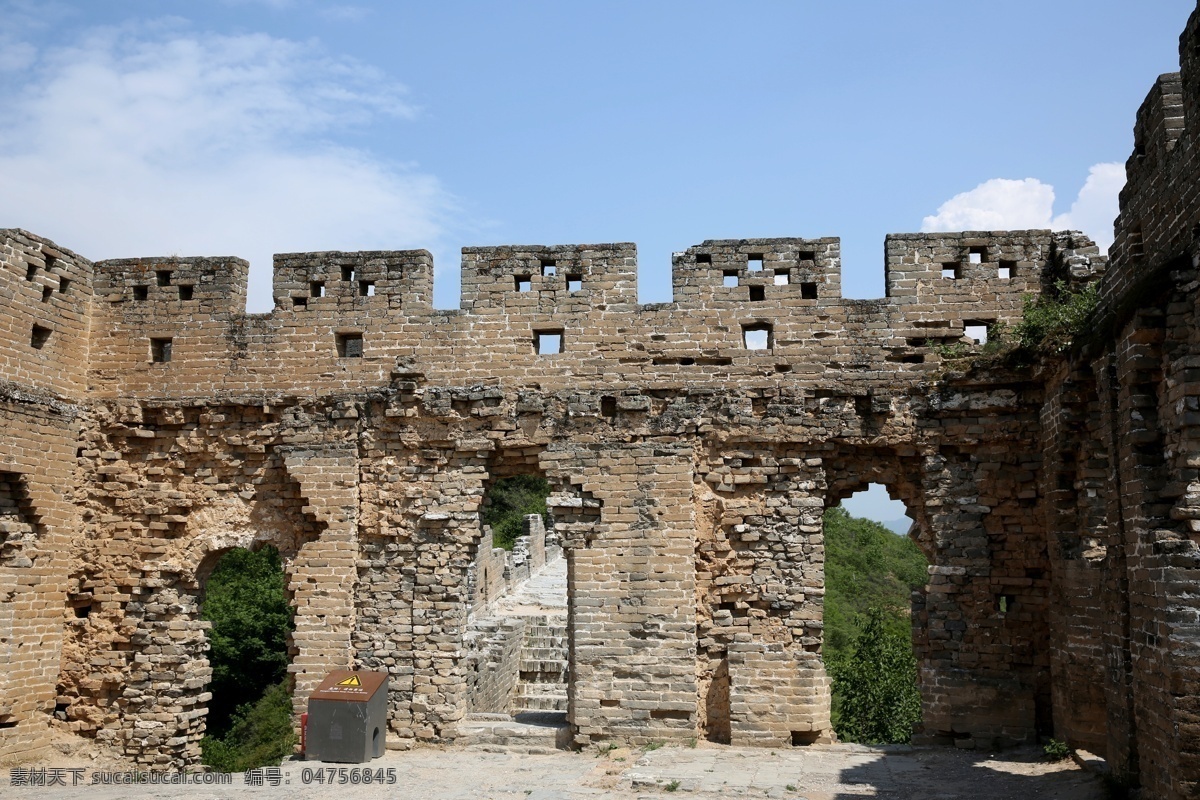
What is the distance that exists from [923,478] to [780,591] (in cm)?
199

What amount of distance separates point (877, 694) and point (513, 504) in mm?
20749

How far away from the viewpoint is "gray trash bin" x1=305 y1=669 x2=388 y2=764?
9.99 metres

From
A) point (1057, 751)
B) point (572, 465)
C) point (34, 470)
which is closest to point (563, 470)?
point (572, 465)

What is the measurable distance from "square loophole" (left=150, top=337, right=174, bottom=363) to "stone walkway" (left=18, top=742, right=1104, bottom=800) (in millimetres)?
4797

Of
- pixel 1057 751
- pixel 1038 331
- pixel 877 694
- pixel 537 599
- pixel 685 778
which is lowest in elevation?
pixel 877 694

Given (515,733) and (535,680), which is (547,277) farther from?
(535,680)

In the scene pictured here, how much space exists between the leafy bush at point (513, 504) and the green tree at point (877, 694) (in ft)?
53.4

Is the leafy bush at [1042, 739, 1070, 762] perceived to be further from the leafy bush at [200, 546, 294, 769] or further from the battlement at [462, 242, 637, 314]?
the leafy bush at [200, 546, 294, 769]

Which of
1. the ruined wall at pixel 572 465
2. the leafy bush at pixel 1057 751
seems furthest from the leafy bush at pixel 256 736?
the leafy bush at pixel 1057 751

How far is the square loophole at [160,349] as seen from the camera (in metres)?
11.9

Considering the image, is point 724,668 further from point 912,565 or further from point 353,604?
point 912,565

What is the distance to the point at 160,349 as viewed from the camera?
39.5 ft

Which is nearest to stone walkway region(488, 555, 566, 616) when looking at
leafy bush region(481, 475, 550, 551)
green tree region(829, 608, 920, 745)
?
green tree region(829, 608, 920, 745)

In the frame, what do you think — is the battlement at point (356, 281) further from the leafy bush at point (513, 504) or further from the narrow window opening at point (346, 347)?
the leafy bush at point (513, 504)
